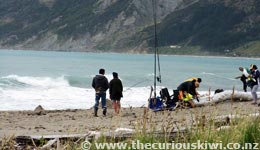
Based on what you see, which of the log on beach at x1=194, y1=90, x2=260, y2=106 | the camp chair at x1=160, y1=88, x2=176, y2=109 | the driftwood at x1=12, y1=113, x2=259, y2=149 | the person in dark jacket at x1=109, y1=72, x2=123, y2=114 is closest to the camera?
the driftwood at x1=12, y1=113, x2=259, y2=149

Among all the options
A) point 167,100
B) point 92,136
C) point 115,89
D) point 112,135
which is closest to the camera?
point 112,135

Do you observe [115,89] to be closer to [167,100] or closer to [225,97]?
[167,100]

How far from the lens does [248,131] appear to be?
625cm

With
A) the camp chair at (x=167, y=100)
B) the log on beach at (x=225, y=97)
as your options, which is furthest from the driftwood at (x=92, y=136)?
the log on beach at (x=225, y=97)

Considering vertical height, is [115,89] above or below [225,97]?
above

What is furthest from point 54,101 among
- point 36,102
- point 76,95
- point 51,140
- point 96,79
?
point 51,140

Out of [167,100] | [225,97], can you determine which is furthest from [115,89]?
[225,97]

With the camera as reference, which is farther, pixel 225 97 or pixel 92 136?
pixel 225 97

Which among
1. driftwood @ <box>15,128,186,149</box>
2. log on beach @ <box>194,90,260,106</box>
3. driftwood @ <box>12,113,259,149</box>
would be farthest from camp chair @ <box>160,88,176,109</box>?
driftwood @ <box>15,128,186,149</box>

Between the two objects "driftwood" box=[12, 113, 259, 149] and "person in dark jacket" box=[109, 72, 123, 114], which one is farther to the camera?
"person in dark jacket" box=[109, 72, 123, 114]

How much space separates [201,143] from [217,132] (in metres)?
0.72

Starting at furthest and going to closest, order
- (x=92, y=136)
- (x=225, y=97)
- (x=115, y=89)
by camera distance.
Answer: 1. (x=225, y=97)
2. (x=115, y=89)
3. (x=92, y=136)

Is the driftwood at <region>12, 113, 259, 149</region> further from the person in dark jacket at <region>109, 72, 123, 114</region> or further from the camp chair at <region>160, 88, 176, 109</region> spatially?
the person in dark jacket at <region>109, 72, 123, 114</region>

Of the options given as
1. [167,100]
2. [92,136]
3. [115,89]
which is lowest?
[92,136]
